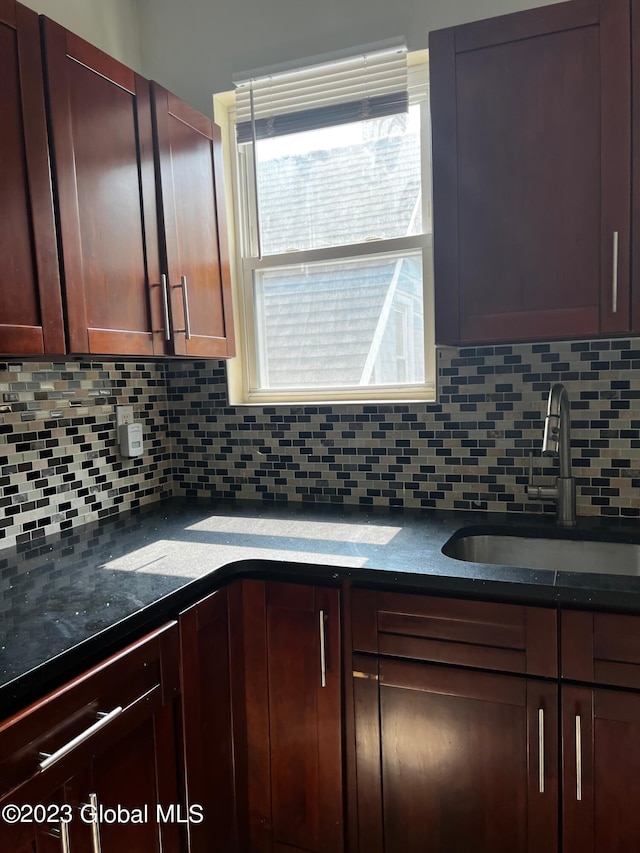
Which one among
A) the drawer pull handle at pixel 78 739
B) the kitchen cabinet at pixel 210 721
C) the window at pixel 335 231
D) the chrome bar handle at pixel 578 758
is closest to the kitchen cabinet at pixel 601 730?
the chrome bar handle at pixel 578 758

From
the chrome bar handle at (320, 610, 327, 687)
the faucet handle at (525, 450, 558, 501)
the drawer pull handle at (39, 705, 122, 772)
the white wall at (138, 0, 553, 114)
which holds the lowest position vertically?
the chrome bar handle at (320, 610, 327, 687)

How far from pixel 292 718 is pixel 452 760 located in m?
0.39

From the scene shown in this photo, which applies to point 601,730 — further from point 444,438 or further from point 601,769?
point 444,438

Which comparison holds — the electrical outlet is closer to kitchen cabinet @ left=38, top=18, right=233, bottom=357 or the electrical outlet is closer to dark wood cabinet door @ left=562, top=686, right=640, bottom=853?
kitchen cabinet @ left=38, top=18, right=233, bottom=357

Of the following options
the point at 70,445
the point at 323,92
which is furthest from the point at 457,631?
the point at 323,92

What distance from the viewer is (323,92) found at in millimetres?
2057

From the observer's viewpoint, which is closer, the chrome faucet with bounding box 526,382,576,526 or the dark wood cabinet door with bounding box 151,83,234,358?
the chrome faucet with bounding box 526,382,576,526

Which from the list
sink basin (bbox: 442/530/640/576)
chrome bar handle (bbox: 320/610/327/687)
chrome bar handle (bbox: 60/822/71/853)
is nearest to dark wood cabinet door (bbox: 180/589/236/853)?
chrome bar handle (bbox: 320/610/327/687)

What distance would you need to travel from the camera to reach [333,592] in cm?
144

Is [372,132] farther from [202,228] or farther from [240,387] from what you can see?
[240,387]

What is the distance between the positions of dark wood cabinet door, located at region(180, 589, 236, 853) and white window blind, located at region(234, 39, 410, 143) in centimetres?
156

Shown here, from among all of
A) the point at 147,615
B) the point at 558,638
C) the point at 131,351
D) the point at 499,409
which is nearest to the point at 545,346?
the point at 499,409

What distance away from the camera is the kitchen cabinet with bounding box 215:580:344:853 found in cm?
146

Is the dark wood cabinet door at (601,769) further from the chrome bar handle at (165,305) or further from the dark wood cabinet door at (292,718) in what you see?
the chrome bar handle at (165,305)
